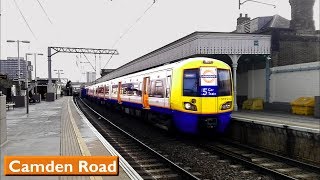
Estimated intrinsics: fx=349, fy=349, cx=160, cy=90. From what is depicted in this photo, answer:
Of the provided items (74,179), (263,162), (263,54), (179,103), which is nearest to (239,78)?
(263,54)

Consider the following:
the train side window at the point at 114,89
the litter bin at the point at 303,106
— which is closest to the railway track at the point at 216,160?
the litter bin at the point at 303,106

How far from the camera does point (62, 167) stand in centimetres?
772

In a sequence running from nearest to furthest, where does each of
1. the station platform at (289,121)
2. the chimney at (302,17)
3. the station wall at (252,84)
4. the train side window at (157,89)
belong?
the station platform at (289,121), the train side window at (157,89), the station wall at (252,84), the chimney at (302,17)

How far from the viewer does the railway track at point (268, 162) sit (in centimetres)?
865

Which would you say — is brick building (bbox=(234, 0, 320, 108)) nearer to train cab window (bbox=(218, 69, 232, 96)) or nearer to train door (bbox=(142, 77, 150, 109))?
train cab window (bbox=(218, 69, 232, 96))

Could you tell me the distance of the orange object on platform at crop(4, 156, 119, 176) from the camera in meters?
7.35

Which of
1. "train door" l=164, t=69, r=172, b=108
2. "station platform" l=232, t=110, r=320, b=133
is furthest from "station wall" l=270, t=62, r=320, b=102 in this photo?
"train door" l=164, t=69, r=172, b=108

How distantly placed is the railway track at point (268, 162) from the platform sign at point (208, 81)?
191 centimetres

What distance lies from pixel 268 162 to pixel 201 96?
334 cm

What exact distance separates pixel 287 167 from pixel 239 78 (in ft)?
69.9

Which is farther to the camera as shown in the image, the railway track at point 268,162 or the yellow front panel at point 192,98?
the yellow front panel at point 192,98

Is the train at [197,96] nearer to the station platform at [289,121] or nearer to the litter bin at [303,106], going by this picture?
the station platform at [289,121]

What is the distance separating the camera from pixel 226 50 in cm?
2331

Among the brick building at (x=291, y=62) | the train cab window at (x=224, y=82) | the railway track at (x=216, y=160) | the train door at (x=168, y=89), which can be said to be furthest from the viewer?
the brick building at (x=291, y=62)
